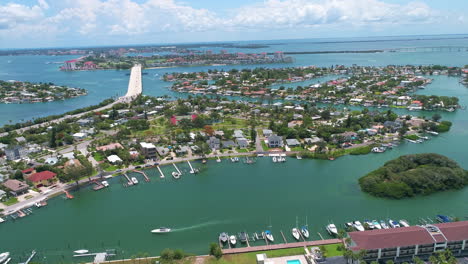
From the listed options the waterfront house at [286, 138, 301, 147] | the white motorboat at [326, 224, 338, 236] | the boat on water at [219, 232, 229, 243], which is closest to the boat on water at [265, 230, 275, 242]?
the boat on water at [219, 232, 229, 243]

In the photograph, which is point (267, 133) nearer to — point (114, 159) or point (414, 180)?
point (114, 159)

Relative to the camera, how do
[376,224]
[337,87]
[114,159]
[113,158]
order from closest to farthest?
[376,224] < [114,159] < [113,158] < [337,87]

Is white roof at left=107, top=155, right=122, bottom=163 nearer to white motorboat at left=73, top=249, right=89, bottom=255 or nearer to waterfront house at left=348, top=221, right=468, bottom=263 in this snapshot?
white motorboat at left=73, top=249, right=89, bottom=255

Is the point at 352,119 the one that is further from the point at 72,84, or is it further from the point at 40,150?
the point at 72,84

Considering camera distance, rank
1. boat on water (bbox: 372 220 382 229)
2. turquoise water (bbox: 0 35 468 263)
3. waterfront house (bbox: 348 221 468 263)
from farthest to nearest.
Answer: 1. turquoise water (bbox: 0 35 468 263)
2. boat on water (bbox: 372 220 382 229)
3. waterfront house (bbox: 348 221 468 263)

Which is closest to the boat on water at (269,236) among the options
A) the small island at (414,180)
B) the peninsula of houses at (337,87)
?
the small island at (414,180)

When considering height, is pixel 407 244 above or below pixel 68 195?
above

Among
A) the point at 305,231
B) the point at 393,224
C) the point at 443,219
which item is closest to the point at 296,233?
the point at 305,231
